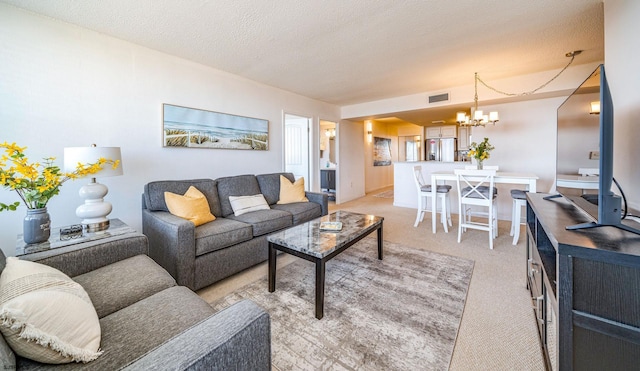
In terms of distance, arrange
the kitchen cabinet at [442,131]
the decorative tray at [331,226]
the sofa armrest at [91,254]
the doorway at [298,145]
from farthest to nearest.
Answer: the kitchen cabinet at [442,131] < the doorway at [298,145] < the decorative tray at [331,226] < the sofa armrest at [91,254]

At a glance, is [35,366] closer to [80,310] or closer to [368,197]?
[80,310]

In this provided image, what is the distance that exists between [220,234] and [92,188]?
1.04 m

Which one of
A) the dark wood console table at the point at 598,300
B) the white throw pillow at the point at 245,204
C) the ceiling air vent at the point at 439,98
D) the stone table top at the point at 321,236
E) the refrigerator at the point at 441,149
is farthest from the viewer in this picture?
the refrigerator at the point at 441,149

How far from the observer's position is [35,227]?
1.58m

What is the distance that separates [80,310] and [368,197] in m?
6.18

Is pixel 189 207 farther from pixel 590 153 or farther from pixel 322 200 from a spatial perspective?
pixel 590 153

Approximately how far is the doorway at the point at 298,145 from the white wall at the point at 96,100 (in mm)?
1789

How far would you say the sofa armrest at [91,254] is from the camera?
4.31 ft

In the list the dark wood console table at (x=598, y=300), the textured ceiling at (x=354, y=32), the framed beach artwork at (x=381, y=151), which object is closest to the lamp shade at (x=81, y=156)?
the textured ceiling at (x=354, y=32)

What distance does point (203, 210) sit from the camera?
2439 millimetres

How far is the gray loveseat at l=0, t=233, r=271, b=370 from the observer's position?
2.11 feet

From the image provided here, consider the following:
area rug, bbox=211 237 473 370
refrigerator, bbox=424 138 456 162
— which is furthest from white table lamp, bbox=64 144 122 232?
refrigerator, bbox=424 138 456 162

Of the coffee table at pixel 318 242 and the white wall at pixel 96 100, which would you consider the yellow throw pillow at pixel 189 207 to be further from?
the coffee table at pixel 318 242

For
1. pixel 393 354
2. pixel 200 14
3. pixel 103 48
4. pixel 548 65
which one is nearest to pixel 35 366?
pixel 393 354
